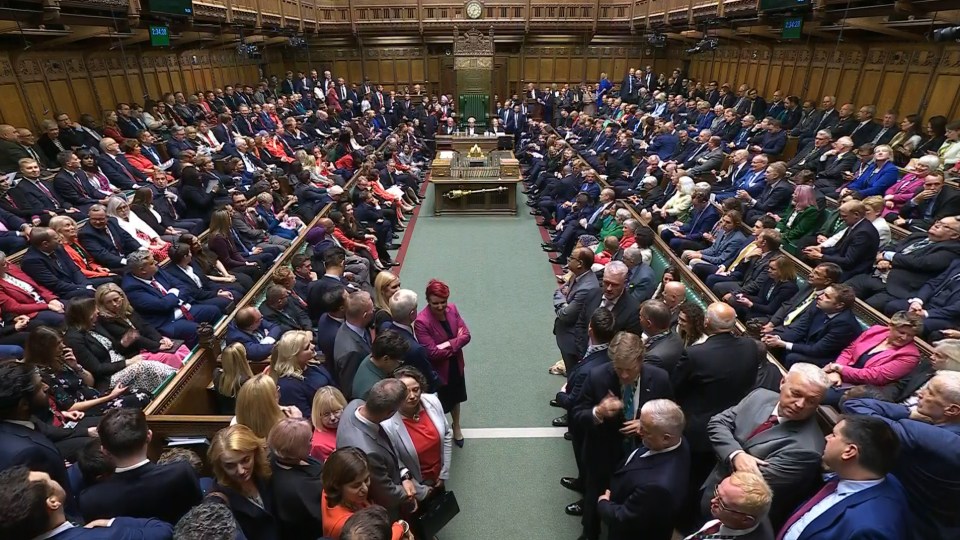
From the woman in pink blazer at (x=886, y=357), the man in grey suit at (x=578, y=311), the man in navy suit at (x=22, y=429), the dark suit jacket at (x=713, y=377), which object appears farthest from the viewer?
the man in grey suit at (x=578, y=311)

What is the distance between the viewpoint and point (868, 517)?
173cm

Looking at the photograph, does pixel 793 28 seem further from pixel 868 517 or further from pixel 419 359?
pixel 868 517

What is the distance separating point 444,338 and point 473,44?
15949mm

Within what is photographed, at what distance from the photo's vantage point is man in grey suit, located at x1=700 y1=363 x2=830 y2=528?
211 centimetres

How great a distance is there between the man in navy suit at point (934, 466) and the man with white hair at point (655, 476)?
2.38 ft

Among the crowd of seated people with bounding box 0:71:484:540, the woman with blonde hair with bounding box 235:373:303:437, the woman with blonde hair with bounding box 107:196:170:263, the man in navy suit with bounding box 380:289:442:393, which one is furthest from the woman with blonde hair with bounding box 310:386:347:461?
the woman with blonde hair with bounding box 107:196:170:263

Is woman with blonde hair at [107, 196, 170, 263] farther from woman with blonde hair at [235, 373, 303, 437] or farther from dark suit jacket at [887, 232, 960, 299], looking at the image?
dark suit jacket at [887, 232, 960, 299]

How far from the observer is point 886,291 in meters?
4.32

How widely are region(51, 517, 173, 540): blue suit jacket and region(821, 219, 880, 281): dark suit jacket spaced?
510cm

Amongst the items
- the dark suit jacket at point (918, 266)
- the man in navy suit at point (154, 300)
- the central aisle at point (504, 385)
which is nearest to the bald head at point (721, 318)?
the central aisle at point (504, 385)

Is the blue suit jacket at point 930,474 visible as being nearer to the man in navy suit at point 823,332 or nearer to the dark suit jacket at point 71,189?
the man in navy suit at point 823,332

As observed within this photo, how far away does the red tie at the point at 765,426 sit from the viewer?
7.58 feet

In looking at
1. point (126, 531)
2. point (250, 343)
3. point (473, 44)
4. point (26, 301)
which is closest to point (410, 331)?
point (250, 343)

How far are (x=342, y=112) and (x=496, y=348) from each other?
464 inches
